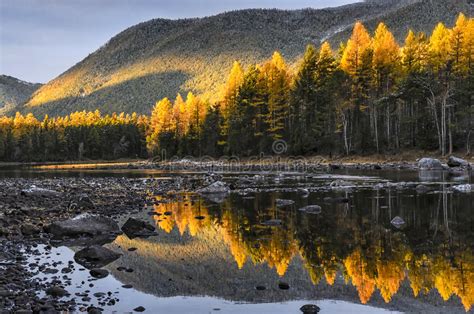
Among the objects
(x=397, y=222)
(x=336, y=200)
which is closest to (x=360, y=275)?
(x=397, y=222)

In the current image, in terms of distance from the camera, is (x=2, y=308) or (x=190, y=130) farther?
(x=190, y=130)

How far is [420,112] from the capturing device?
57531 millimetres

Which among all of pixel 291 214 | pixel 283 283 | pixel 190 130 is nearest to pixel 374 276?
pixel 283 283

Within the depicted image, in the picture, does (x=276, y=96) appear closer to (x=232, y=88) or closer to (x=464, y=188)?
(x=232, y=88)

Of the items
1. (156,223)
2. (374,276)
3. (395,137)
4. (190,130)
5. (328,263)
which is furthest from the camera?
(190,130)

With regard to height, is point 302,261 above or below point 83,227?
below

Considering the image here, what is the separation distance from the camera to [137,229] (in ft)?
50.7

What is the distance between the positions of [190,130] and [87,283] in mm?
79277

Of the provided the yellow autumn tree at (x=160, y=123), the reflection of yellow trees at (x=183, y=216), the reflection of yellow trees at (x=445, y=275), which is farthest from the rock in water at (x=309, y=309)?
the yellow autumn tree at (x=160, y=123)

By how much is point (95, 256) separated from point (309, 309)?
20.8ft

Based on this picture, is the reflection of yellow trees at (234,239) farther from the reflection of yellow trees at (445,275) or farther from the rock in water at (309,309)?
the reflection of yellow trees at (445,275)

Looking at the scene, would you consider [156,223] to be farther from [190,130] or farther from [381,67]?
[190,130]

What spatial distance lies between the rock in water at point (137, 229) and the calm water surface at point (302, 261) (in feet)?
1.33

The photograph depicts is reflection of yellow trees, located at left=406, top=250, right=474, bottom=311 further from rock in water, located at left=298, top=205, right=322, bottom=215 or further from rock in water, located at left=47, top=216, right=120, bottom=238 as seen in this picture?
rock in water, located at left=47, top=216, right=120, bottom=238
